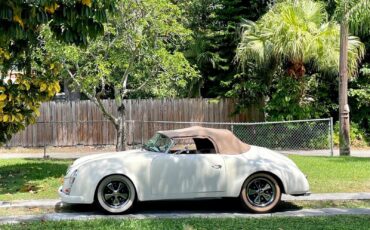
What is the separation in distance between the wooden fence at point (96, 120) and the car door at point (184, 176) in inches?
457

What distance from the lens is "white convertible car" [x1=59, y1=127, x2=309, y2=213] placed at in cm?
778

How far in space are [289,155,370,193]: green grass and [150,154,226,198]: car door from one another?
100 inches

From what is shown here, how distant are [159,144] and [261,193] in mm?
1882

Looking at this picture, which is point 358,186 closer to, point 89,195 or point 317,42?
point 89,195

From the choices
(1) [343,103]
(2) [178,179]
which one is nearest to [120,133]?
(2) [178,179]

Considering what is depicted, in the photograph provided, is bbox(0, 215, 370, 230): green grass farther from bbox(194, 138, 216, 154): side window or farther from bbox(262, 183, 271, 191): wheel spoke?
bbox(194, 138, 216, 154): side window

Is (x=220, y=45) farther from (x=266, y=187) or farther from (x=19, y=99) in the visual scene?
(x=19, y=99)

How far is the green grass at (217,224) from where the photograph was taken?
22.2 feet

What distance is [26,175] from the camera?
11375mm

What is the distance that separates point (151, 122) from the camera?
62.7ft

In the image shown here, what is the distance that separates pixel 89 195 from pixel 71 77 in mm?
5826

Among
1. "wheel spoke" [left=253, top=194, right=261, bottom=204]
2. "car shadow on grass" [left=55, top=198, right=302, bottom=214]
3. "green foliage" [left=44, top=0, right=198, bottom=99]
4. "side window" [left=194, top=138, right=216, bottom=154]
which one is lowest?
"car shadow on grass" [left=55, top=198, right=302, bottom=214]

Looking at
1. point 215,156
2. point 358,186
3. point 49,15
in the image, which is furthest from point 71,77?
point 49,15

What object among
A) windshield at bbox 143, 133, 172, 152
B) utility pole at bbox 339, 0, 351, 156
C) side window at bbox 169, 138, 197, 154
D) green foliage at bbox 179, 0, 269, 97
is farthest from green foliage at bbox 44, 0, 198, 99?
green foliage at bbox 179, 0, 269, 97
